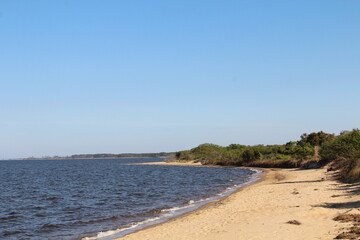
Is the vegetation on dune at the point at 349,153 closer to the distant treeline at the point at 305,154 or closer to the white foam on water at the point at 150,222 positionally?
the distant treeline at the point at 305,154

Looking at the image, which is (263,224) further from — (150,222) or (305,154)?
(305,154)

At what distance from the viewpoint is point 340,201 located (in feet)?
67.1

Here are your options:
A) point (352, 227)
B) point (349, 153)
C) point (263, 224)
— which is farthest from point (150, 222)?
point (349, 153)

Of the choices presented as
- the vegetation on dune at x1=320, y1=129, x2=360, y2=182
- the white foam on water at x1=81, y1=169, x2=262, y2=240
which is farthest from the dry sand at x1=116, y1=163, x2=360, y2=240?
the vegetation on dune at x1=320, y1=129, x2=360, y2=182

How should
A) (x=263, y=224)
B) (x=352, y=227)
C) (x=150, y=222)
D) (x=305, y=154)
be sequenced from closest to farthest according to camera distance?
(x=352, y=227) < (x=263, y=224) < (x=150, y=222) < (x=305, y=154)

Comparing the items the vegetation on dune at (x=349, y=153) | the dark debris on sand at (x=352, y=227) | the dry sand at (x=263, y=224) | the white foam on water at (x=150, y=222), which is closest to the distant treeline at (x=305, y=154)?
the vegetation on dune at (x=349, y=153)

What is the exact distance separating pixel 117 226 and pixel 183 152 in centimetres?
13746

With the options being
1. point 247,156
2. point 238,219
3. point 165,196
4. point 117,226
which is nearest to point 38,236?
point 117,226

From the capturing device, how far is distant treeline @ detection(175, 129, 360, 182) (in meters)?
34.4

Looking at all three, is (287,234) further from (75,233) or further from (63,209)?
(63,209)

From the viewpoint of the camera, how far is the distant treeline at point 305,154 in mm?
34441

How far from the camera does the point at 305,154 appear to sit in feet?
254

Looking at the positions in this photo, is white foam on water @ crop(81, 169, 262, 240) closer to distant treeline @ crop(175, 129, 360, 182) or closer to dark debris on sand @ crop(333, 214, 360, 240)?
dark debris on sand @ crop(333, 214, 360, 240)

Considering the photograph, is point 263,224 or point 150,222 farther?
point 150,222
